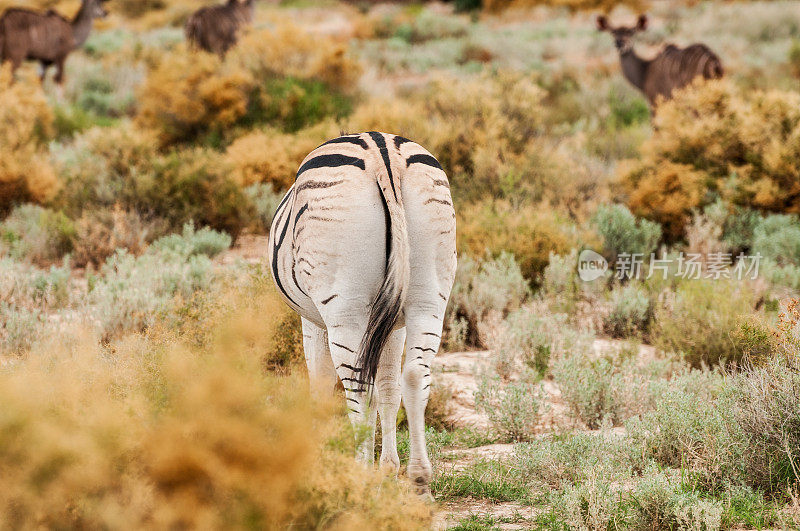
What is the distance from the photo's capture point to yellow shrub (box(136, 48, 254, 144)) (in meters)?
12.9

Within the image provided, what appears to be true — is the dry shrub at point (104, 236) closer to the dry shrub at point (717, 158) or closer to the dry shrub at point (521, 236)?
the dry shrub at point (521, 236)

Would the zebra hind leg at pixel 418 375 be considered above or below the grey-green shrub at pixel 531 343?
above

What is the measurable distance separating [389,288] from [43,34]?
15526 millimetres

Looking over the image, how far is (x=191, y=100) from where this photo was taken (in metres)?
12.9

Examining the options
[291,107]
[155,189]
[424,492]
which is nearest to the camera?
[424,492]

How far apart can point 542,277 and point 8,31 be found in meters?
12.8

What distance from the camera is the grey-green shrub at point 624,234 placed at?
30.2 feet

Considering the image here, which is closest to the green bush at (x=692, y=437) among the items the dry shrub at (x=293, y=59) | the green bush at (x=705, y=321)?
the green bush at (x=705, y=321)

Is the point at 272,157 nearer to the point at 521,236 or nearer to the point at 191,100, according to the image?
the point at 191,100

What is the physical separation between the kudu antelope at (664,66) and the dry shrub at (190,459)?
1069 centimetres

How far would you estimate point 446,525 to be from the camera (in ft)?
12.8

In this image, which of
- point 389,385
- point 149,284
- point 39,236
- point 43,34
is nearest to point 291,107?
point 39,236

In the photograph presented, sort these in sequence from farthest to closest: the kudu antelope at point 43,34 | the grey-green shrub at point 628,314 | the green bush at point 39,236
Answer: the kudu antelope at point 43,34 → the green bush at point 39,236 → the grey-green shrub at point 628,314

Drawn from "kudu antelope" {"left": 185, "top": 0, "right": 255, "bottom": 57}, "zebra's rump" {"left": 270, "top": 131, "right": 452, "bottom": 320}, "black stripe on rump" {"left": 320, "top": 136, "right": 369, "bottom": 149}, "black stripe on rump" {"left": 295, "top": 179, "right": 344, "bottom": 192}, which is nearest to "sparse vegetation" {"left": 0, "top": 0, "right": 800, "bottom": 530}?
"zebra's rump" {"left": 270, "top": 131, "right": 452, "bottom": 320}
